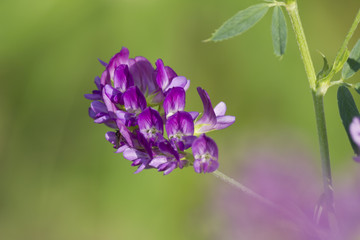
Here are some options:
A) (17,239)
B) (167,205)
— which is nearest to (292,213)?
(167,205)

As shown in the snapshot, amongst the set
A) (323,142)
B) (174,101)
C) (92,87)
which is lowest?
(92,87)

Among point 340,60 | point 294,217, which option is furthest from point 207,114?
point 294,217

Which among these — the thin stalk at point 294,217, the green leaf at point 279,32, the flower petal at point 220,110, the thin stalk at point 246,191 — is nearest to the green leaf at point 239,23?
the green leaf at point 279,32

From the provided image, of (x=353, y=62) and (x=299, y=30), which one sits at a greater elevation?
(x=299, y=30)

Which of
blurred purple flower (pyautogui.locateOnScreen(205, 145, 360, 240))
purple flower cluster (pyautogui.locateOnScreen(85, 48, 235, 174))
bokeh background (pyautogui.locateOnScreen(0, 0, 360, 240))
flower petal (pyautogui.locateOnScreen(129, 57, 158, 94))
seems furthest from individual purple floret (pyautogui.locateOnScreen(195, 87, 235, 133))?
bokeh background (pyautogui.locateOnScreen(0, 0, 360, 240))

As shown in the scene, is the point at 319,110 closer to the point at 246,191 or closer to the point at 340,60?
the point at 340,60

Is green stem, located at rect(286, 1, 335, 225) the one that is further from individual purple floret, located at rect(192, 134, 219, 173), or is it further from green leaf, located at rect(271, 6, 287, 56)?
individual purple floret, located at rect(192, 134, 219, 173)
